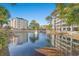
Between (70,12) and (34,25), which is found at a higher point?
(70,12)

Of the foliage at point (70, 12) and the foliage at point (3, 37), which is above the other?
the foliage at point (70, 12)

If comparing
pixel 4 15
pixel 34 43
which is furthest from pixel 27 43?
pixel 4 15

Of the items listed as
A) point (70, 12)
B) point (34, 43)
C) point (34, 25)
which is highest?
point (70, 12)

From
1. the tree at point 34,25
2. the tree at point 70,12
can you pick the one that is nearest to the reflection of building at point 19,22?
the tree at point 34,25

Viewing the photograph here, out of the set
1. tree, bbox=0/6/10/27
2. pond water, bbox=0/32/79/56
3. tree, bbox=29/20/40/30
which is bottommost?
pond water, bbox=0/32/79/56

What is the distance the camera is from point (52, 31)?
1626 mm

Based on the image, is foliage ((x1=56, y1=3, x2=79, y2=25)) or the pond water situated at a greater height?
foliage ((x1=56, y1=3, x2=79, y2=25))

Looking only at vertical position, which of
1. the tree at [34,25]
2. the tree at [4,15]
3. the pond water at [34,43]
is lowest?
the pond water at [34,43]

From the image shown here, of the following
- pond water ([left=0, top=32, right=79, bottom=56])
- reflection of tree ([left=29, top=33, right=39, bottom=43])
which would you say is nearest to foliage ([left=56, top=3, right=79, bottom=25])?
pond water ([left=0, top=32, right=79, bottom=56])

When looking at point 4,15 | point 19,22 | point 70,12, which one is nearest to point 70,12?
point 70,12

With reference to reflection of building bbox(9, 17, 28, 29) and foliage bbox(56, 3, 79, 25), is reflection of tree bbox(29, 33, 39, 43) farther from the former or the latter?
foliage bbox(56, 3, 79, 25)

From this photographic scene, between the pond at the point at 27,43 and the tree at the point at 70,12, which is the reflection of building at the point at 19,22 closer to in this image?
the pond at the point at 27,43

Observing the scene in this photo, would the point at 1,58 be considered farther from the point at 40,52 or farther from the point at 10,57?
the point at 40,52

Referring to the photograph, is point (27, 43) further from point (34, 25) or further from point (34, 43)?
point (34, 25)
